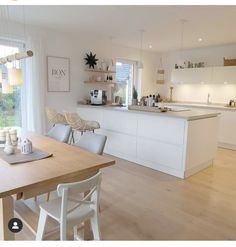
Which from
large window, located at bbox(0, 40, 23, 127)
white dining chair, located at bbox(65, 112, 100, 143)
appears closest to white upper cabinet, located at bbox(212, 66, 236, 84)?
white dining chair, located at bbox(65, 112, 100, 143)

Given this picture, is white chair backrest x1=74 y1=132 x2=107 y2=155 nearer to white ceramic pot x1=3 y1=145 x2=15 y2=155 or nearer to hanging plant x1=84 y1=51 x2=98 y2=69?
white ceramic pot x1=3 y1=145 x2=15 y2=155

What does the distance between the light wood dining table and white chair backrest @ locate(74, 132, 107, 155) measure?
0.92 ft

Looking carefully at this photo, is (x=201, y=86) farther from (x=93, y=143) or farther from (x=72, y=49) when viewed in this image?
(x=93, y=143)

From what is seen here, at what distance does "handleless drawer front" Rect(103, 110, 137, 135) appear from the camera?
412 cm

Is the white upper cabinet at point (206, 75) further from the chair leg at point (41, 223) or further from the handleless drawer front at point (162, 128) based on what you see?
the chair leg at point (41, 223)

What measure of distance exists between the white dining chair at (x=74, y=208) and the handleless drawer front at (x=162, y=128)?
202 cm

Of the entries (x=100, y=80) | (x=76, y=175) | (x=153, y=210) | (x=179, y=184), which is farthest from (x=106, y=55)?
(x=76, y=175)

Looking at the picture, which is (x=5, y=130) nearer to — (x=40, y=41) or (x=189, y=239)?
(x=189, y=239)

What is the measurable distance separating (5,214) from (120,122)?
2924 millimetres

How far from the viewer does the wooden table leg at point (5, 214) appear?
1.57 metres

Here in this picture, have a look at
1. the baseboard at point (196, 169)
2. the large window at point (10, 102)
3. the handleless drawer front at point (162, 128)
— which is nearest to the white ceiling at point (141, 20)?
the large window at point (10, 102)

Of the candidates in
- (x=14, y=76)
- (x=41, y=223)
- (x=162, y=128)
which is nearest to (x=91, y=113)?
(x=162, y=128)

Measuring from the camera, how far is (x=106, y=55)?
5848 mm
